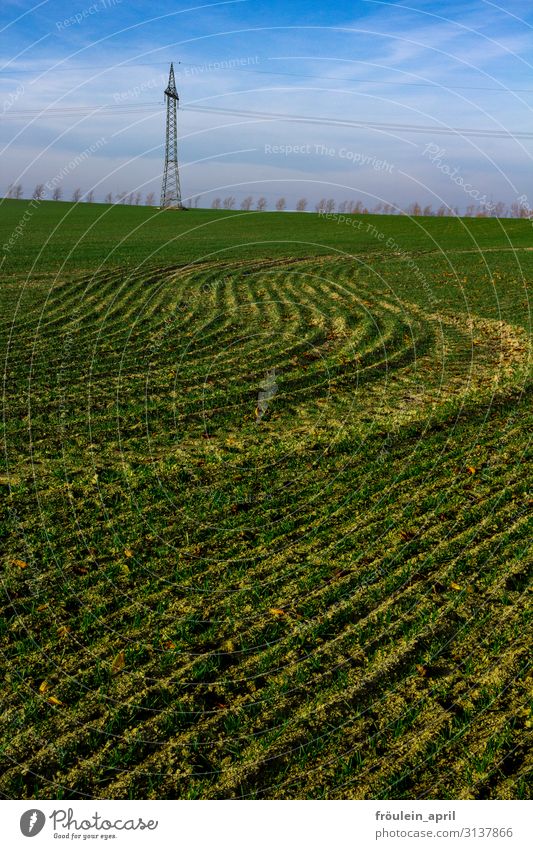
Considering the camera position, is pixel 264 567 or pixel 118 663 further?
pixel 264 567

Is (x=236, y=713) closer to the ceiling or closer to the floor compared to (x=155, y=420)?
closer to the floor

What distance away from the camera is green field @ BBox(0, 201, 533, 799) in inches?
201

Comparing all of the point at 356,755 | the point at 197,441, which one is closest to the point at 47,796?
the point at 356,755

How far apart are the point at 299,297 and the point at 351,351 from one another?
7721mm

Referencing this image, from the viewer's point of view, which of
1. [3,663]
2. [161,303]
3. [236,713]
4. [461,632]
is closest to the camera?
[236,713]

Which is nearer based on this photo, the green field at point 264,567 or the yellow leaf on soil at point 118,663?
the green field at point 264,567

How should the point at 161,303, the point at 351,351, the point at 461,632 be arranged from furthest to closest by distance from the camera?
the point at 161,303 < the point at 351,351 < the point at 461,632

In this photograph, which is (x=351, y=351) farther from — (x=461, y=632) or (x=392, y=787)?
(x=392, y=787)

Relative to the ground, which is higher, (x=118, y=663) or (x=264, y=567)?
(x=264, y=567)

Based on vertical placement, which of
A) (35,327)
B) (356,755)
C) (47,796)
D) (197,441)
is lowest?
(47,796)

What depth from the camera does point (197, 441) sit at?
424 inches

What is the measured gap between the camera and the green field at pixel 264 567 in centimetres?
509

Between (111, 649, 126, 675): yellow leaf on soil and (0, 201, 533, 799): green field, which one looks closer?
(0, 201, 533, 799): green field

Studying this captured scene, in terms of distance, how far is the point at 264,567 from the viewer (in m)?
7.29
